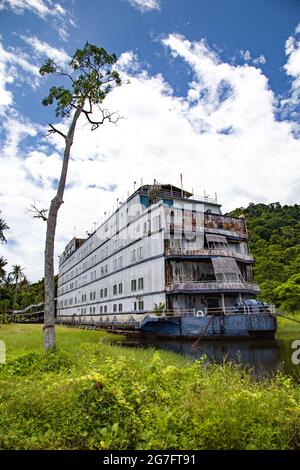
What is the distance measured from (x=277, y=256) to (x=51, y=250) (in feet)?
150

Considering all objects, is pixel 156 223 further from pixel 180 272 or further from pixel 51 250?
pixel 51 250

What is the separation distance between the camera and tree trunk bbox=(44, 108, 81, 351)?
450 inches

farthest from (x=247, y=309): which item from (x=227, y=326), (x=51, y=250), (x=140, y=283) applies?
(x=51, y=250)

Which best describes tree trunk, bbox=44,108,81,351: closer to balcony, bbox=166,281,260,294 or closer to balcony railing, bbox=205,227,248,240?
balcony, bbox=166,281,260,294

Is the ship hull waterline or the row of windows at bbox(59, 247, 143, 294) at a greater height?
the row of windows at bbox(59, 247, 143, 294)

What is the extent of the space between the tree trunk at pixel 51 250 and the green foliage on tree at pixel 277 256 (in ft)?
97.3

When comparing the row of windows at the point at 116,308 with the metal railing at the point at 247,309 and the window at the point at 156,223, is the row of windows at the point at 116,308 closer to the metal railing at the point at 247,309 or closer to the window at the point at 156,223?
the metal railing at the point at 247,309

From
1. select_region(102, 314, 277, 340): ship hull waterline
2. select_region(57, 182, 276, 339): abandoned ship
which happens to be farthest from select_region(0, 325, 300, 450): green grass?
select_region(102, 314, 277, 340): ship hull waterline

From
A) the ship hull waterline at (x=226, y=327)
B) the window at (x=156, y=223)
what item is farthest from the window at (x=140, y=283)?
the ship hull waterline at (x=226, y=327)

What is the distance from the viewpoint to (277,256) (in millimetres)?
51188

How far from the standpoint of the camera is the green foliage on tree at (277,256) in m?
41.1

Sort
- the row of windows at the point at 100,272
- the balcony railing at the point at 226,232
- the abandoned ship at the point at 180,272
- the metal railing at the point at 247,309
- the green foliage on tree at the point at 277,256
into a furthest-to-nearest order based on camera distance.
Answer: the green foliage on tree at the point at 277,256 → the row of windows at the point at 100,272 → the balcony railing at the point at 226,232 → the metal railing at the point at 247,309 → the abandoned ship at the point at 180,272

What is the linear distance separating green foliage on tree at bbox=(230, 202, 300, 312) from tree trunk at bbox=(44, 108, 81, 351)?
97.3 feet
